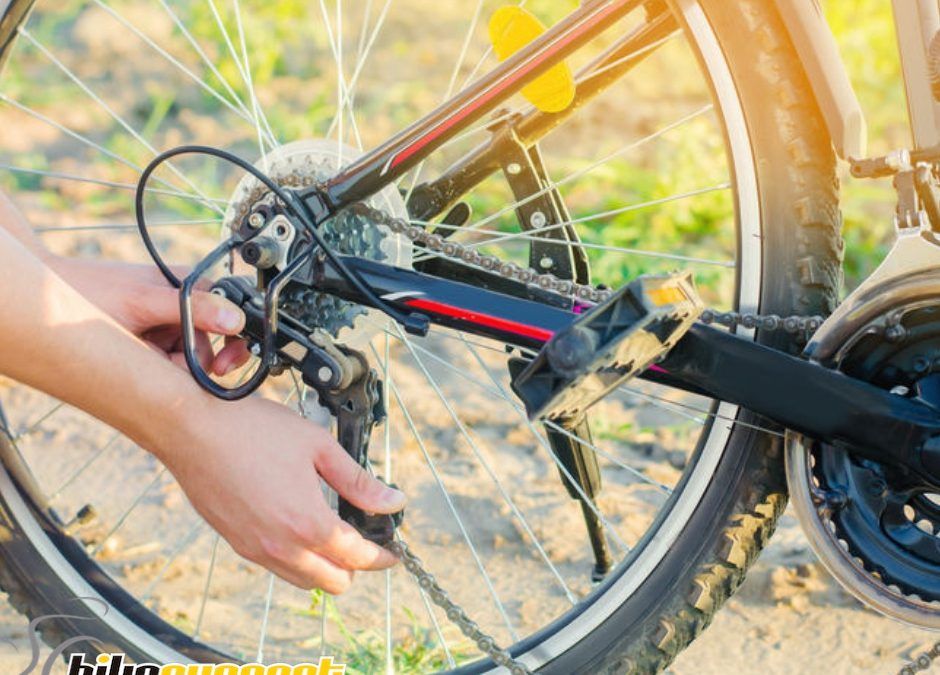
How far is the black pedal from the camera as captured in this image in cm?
149

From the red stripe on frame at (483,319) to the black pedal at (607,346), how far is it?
130mm

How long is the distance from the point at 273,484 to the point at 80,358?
0.27 metres

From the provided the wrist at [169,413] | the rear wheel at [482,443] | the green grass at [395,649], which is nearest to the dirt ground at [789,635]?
the rear wheel at [482,443]

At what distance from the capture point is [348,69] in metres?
4.77

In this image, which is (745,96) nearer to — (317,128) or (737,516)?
(737,516)

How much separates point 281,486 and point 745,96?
73 centimetres

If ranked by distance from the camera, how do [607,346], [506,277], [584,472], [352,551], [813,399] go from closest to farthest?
[607,346], [813,399], [352,551], [506,277], [584,472]

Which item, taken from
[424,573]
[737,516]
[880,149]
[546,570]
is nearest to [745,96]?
[737,516]

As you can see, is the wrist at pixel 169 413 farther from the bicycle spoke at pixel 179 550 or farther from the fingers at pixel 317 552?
the bicycle spoke at pixel 179 550

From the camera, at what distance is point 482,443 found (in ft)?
9.32

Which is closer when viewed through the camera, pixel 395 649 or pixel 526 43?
pixel 526 43

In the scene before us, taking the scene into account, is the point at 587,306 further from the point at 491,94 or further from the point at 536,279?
the point at 491,94

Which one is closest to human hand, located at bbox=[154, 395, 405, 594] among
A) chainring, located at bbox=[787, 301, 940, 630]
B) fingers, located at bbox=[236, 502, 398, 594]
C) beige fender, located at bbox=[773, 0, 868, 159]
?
fingers, located at bbox=[236, 502, 398, 594]

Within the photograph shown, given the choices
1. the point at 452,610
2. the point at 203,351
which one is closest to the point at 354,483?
the point at 452,610
